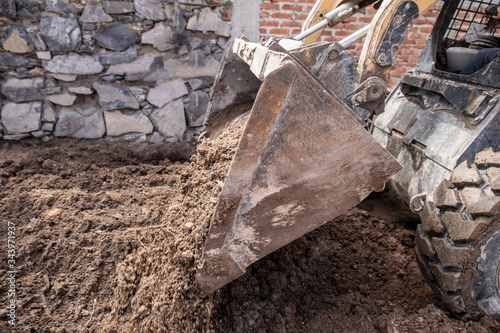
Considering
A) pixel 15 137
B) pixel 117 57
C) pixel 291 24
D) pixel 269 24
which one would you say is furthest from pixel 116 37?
pixel 291 24

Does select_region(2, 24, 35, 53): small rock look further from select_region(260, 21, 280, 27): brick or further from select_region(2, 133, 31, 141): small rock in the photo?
select_region(260, 21, 280, 27): brick

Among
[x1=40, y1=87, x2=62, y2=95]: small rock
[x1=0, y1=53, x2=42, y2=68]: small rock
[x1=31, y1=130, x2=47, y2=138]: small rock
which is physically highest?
[x1=0, y1=53, x2=42, y2=68]: small rock

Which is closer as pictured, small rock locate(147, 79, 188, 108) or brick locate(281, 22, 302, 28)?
small rock locate(147, 79, 188, 108)

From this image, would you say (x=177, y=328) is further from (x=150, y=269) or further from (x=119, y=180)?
(x=119, y=180)

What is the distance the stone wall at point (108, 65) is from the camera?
346cm

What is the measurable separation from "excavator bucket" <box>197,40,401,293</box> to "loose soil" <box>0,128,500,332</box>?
22cm

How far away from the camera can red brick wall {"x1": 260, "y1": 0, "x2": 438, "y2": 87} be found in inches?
159

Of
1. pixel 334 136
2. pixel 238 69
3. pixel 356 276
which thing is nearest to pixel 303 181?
pixel 334 136

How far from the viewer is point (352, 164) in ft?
4.60

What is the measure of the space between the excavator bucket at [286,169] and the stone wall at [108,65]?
2714 mm

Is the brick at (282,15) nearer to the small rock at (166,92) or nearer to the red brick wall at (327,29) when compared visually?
the red brick wall at (327,29)

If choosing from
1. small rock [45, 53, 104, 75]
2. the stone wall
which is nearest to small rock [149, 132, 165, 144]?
the stone wall

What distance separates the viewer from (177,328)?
1516mm

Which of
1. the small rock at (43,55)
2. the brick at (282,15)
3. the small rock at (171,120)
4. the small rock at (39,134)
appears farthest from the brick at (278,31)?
the small rock at (39,134)
